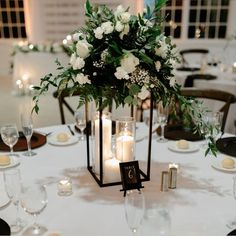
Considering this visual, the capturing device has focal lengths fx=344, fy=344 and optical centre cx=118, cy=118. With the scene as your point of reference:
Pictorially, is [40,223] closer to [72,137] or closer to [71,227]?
[71,227]

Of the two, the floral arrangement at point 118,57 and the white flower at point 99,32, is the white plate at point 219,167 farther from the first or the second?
the white flower at point 99,32

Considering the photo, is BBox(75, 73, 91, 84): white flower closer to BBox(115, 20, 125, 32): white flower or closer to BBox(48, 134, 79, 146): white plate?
BBox(115, 20, 125, 32): white flower

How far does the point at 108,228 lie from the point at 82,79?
542 millimetres

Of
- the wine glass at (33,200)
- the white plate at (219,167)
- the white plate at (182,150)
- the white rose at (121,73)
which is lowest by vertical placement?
the white plate at (219,167)

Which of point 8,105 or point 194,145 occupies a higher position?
point 194,145

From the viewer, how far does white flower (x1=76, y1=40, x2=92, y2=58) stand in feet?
4.19

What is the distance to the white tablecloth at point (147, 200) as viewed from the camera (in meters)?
1.14

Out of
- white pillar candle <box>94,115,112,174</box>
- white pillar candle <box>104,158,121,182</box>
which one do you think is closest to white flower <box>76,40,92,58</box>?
white pillar candle <box>94,115,112,174</box>

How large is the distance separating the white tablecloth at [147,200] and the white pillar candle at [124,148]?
13cm

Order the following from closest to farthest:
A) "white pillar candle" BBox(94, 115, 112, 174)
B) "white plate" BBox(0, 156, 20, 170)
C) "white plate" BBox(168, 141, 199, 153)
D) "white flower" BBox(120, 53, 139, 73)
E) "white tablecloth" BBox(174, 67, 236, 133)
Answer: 1. "white flower" BBox(120, 53, 139, 73)
2. "white pillar candle" BBox(94, 115, 112, 174)
3. "white plate" BBox(0, 156, 20, 170)
4. "white plate" BBox(168, 141, 199, 153)
5. "white tablecloth" BBox(174, 67, 236, 133)

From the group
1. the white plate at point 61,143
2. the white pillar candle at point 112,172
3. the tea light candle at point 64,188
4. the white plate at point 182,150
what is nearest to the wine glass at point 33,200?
the tea light candle at point 64,188

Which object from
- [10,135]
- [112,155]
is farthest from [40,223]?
[10,135]

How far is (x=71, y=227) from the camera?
1.15 m

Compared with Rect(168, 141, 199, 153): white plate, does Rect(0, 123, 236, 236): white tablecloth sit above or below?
below
